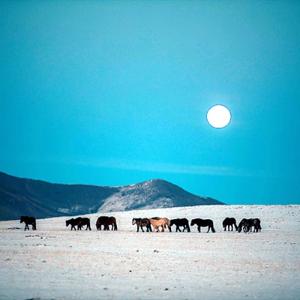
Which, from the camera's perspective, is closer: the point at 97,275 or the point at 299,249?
the point at 97,275

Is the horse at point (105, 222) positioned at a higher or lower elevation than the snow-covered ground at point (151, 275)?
higher

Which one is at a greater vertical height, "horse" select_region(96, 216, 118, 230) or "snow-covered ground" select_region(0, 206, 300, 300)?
"horse" select_region(96, 216, 118, 230)

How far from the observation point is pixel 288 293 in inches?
400

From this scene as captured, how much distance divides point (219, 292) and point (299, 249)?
12759 millimetres

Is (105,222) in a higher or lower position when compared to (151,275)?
higher

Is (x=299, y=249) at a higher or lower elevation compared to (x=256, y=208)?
lower

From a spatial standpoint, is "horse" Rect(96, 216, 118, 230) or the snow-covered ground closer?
the snow-covered ground

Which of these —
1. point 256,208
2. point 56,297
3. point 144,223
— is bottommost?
point 56,297

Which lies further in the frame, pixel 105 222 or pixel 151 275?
pixel 105 222

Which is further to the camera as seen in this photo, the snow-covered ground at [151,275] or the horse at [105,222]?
the horse at [105,222]

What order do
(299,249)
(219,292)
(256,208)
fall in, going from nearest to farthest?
1. (219,292)
2. (299,249)
3. (256,208)

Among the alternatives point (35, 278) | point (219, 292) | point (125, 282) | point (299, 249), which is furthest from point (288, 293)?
point (299, 249)

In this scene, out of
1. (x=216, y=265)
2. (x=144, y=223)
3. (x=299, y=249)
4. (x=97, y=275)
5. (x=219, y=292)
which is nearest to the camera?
(x=219, y=292)

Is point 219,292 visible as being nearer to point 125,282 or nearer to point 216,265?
point 125,282
